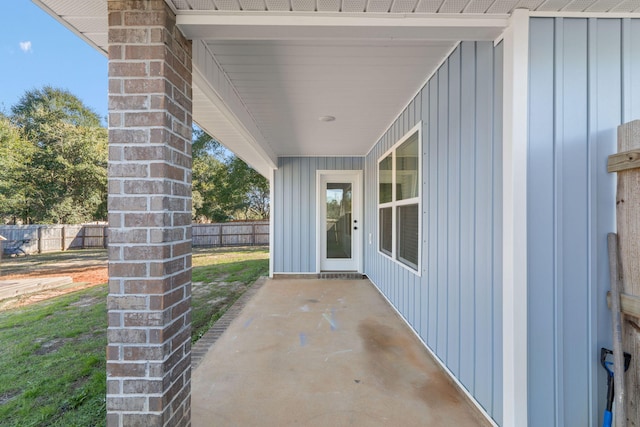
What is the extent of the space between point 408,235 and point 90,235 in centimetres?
1432

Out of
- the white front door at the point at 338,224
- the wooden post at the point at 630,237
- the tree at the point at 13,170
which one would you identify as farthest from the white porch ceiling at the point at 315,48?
the tree at the point at 13,170

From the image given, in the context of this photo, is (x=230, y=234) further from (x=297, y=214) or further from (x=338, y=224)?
(x=338, y=224)

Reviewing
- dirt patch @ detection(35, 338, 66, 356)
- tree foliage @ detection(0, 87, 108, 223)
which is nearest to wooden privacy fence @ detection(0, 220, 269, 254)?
tree foliage @ detection(0, 87, 108, 223)

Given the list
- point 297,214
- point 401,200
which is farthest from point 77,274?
point 401,200

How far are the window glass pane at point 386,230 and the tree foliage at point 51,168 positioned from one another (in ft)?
45.5

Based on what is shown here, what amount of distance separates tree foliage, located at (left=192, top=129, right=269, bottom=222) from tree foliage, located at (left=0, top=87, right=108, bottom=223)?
420cm

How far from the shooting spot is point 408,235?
3279mm

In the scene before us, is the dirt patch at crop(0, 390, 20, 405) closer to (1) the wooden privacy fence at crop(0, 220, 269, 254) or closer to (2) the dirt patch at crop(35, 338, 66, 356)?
(2) the dirt patch at crop(35, 338, 66, 356)

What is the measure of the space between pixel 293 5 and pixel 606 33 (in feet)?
5.44

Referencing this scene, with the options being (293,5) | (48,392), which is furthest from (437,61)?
(48,392)

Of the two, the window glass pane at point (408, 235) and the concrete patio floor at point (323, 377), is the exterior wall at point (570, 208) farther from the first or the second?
the window glass pane at point (408, 235)

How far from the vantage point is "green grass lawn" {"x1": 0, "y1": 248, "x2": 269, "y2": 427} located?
6.06ft

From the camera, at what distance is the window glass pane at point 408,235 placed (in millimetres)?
3023

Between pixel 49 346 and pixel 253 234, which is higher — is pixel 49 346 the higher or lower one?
the lower one
